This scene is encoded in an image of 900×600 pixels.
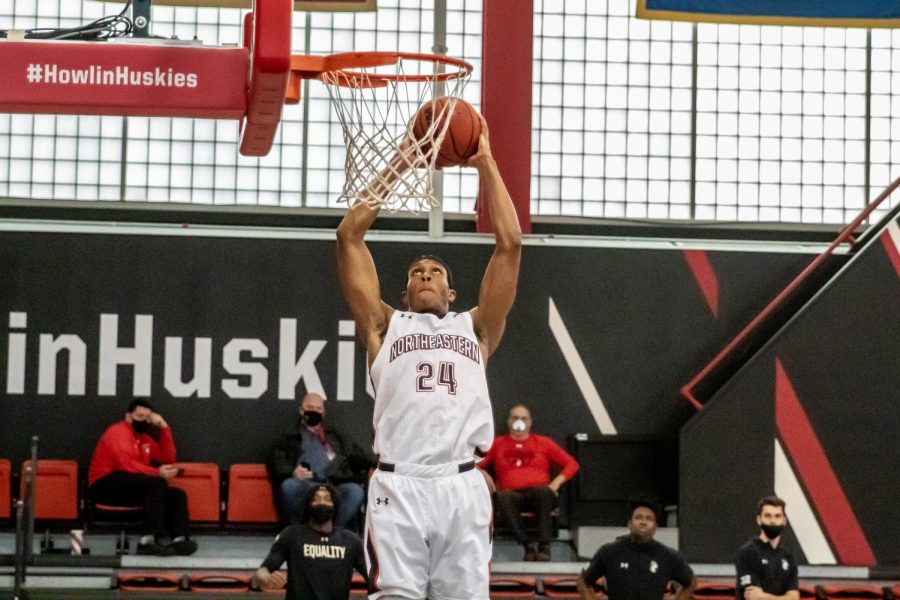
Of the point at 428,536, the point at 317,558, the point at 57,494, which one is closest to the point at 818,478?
the point at 317,558

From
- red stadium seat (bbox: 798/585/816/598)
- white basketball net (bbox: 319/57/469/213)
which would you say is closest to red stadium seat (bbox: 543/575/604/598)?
red stadium seat (bbox: 798/585/816/598)

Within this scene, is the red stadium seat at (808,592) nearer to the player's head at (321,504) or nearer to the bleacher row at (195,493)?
the player's head at (321,504)

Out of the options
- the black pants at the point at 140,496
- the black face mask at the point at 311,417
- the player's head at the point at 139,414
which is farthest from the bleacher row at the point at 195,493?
the black face mask at the point at 311,417

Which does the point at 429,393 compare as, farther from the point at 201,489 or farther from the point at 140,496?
the point at 201,489

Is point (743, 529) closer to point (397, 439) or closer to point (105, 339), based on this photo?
Result: point (105, 339)

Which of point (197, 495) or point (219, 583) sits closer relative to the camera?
point (219, 583)

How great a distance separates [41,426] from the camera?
42.5ft

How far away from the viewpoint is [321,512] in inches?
372

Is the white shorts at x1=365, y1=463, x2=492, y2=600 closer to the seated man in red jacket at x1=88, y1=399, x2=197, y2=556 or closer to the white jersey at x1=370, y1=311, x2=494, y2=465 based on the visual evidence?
the white jersey at x1=370, y1=311, x2=494, y2=465

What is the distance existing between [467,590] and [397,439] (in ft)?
2.06

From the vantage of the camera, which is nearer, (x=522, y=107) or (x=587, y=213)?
(x=522, y=107)

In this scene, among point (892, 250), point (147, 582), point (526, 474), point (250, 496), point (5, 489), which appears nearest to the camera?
point (147, 582)

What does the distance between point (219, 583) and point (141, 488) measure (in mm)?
1163

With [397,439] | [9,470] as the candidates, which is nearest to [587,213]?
[9,470]
